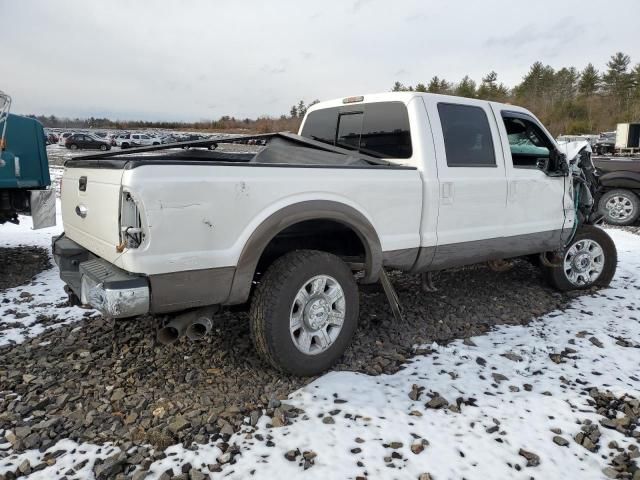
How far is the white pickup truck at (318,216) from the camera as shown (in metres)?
2.65

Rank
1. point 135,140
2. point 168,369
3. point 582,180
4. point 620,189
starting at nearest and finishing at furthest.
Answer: point 168,369
point 582,180
point 620,189
point 135,140

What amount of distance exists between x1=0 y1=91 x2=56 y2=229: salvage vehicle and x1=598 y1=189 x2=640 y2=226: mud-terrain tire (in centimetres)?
985

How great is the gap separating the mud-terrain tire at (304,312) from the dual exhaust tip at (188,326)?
0.29 meters

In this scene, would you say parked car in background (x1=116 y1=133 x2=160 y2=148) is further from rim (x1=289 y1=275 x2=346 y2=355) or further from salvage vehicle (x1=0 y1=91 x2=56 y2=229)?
rim (x1=289 y1=275 x2=346 y2=355)

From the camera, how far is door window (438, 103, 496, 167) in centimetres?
396

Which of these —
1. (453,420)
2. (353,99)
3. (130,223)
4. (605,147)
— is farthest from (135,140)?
(453,420)

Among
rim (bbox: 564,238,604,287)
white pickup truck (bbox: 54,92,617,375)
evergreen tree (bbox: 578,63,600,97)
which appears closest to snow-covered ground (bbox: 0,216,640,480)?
white pickup truck (bbox: 54,92,617,375)

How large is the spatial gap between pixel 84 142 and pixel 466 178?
45829 millimetres

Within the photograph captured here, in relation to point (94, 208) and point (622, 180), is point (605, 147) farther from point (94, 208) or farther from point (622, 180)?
point (94, 208)

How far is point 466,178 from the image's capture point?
3949 mm

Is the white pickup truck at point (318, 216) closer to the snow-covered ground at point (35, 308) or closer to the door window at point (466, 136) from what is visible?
the door window at point (466, 136)

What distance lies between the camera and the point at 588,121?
56875 millimetres

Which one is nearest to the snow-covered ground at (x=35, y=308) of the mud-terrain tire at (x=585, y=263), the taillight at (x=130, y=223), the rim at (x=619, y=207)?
the taillight at (x=130, y=223)

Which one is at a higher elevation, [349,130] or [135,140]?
[135,140]
